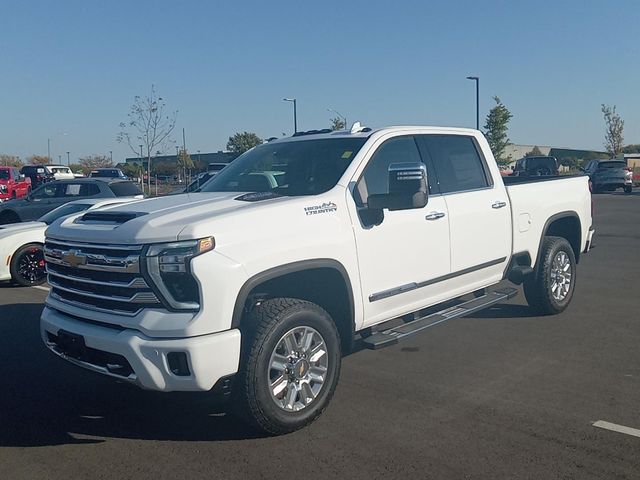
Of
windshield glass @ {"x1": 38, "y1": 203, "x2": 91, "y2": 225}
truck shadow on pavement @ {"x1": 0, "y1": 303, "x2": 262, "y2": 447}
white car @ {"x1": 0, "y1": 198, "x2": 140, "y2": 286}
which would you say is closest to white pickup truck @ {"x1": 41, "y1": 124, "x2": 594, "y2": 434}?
truck shadow on pavement @ {"x1": 0, "y1": 303, "x2": 262, "y2": 447}

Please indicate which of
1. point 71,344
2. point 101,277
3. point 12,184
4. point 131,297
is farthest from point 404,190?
point 12,184

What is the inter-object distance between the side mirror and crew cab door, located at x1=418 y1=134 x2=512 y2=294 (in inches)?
38.3

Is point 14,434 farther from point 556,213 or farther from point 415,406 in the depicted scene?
point 556,213

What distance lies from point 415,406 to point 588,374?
163 cm

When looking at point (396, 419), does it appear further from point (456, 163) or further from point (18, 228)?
point (18, 228)

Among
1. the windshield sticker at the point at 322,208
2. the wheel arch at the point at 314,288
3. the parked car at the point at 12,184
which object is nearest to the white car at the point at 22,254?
the wheel arch at the point at 314,288

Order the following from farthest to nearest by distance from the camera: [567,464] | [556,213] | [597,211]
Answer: [597,211]
[556,213]
[567,464]

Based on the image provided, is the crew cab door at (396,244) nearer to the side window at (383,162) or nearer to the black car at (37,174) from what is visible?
the side window at (383,162)

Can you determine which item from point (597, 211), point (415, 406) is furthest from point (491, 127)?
point (415, 406)

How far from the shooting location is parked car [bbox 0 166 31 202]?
102 feet

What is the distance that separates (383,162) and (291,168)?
75 cm

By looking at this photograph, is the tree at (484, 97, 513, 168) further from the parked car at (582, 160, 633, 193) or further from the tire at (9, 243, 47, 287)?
the tire at (9, 243, 47, 287)

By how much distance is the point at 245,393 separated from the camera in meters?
4.03

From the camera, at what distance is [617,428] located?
4.30 m
